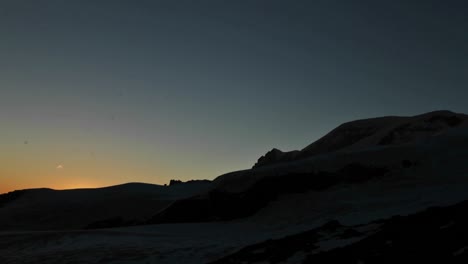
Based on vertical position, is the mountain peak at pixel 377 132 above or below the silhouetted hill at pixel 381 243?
above

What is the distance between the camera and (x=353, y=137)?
2655 inches

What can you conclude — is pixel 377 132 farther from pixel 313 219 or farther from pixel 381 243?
pixel 381 243

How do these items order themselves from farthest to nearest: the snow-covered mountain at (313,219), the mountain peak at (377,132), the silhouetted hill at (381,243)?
the mountain peak at (377,132) → the snow-covered mountain at (313,219) → the silhouetted hill at (381,243)

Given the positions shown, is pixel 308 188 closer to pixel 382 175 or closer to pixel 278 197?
pixel 278 197

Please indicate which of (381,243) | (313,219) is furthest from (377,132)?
(381,243)

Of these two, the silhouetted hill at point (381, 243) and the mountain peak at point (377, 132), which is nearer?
the silhouetted hill at point (381, 243)

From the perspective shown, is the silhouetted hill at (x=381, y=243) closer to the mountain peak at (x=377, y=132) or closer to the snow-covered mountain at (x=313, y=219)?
the snow-covered mountain at (x=313, y=219)

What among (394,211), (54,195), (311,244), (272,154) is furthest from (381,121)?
(311,244)

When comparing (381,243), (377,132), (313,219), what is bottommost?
(381,243)

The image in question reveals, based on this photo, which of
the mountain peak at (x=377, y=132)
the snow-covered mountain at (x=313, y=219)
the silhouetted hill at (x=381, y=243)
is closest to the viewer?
the silhouetted hill at (x=381, y=243)

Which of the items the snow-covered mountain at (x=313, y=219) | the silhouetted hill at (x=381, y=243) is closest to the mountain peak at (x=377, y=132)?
the snow-covered mountain at (x=313, y=219)

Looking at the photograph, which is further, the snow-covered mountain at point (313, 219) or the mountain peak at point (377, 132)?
the mountain peak at point (377, 132)

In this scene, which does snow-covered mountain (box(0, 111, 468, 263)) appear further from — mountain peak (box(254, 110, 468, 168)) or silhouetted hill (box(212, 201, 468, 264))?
mountain peak (box(254, 110, 468, 168))

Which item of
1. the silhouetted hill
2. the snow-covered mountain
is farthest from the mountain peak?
the silhouetted hill
